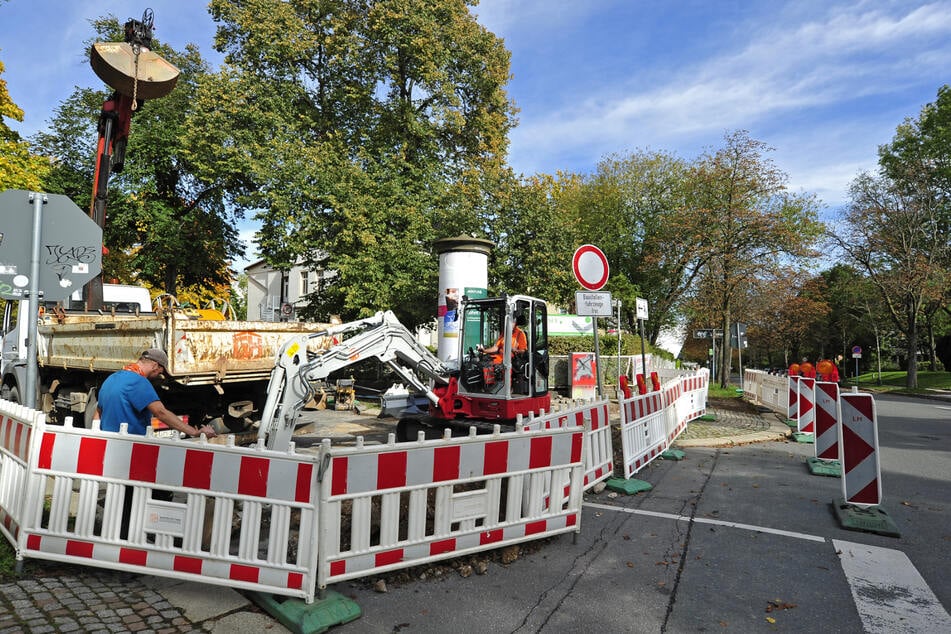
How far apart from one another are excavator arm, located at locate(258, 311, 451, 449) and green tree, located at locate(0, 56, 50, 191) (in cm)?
1531

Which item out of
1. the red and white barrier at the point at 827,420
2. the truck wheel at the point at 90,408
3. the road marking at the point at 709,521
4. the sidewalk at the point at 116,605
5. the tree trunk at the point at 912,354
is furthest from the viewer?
the tree trunk at the point at 912,354

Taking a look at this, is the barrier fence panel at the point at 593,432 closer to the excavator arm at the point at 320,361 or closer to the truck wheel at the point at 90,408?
the excavator arm at the point at 320,361

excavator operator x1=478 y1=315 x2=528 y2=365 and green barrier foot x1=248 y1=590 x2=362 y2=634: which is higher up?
excavator operator x1=478 y1=315 x2=528 y2=365

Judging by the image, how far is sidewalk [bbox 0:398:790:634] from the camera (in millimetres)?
3264

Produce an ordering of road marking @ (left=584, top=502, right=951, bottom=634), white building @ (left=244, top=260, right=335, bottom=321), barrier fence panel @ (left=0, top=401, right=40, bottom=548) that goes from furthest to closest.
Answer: white building @ (left=244, top=260, right=335, bottom=321) → barrier fence panel @ (left=0, top=401, right=40, bottom=548) → road marking @ (left=584, top=502, right=951, bottom=634)

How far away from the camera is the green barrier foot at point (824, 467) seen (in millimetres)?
7529

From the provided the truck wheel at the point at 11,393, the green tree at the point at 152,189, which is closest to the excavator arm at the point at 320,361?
the truck wheel at the point at 11,393

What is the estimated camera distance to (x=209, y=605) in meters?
3.57

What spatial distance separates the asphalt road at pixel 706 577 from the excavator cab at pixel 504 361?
1.95 meters

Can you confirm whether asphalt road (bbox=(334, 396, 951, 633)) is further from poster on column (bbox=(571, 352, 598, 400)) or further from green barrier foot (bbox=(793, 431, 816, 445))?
poster on column (bbox=(571, 352, 598, 400))

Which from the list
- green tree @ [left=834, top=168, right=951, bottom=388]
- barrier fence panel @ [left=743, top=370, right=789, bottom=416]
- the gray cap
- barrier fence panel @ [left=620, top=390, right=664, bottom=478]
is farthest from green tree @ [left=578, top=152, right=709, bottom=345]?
the gray cap

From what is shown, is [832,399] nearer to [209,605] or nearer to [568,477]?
[568,477]

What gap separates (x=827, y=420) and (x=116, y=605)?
7664 mm

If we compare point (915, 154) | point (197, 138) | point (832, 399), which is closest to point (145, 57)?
point (197, 138)
